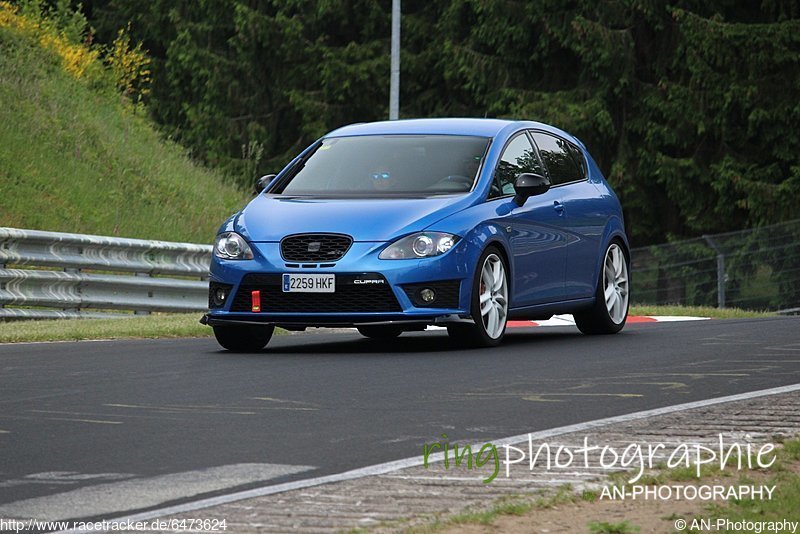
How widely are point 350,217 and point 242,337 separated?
1339mm

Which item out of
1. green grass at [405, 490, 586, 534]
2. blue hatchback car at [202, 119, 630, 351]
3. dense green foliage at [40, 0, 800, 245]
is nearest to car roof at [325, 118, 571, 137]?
blue hatchback car at [202, 119, 630, 351]

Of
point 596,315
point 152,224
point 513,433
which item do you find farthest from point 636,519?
point 152,224

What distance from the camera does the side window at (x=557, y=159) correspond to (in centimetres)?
1466

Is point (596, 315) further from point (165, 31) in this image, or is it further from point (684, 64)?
point (165, 31)

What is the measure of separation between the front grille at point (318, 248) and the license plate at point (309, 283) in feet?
0.39

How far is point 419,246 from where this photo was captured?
12.4 metres

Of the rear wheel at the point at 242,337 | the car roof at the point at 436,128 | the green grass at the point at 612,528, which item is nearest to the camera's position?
the green grass at the point at 612,528

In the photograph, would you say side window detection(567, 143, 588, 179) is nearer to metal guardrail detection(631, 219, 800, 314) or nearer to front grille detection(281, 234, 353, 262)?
front grille detection(281, 234, 353, 262)

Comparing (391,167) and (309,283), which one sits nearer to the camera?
(309,283)

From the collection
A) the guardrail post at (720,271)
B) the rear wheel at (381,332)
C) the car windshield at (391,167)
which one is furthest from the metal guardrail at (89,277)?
the guardrail post at (720,271)

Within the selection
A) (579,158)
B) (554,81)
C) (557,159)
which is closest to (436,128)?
(557,159)

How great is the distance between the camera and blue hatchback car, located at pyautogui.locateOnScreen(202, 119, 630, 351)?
12.4m

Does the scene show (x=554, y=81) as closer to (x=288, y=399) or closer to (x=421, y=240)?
(x=421, y=240)

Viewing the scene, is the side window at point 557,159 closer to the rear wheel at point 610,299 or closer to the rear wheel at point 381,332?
the rear wheel at point 610,299
